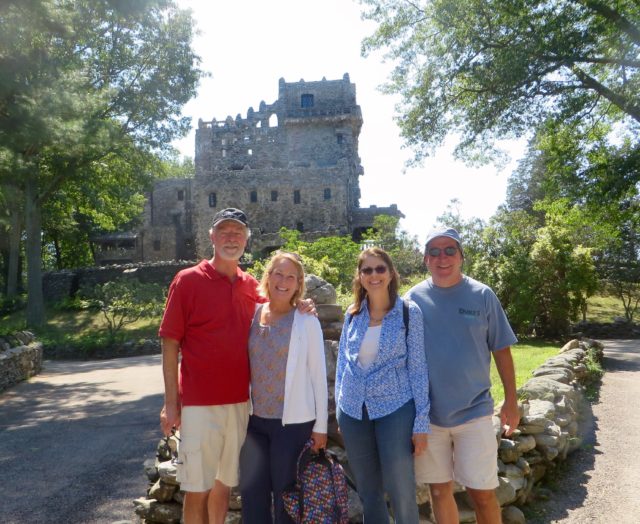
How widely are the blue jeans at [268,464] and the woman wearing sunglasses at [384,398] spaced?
332 millimetres

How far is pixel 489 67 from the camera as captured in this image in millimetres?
14992

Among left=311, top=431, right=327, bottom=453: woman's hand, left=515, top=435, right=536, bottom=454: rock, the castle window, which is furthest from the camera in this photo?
the castle window

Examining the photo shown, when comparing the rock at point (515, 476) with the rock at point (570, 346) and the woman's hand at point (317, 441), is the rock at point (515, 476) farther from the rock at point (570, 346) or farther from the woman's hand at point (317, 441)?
the rock at point (570, 346)

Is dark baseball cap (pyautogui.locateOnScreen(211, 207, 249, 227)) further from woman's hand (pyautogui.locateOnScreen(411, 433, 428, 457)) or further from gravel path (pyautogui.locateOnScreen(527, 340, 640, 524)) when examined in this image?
gravel path (pyautogui.locateOnScreen(527, 340, 640, 524))

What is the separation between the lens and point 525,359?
12.5 meters

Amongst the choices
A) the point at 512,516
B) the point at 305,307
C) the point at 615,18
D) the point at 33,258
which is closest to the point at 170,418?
the point at 305,307

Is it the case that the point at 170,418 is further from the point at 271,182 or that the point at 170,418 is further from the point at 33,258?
the point at 271,182

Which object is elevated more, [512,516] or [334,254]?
[334,254]

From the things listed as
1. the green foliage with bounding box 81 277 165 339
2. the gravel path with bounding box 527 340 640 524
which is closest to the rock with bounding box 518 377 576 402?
the gravel path with bounding box 527 340 640 524

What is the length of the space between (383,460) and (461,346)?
2.75 ft

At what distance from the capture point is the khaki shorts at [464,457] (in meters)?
3.48

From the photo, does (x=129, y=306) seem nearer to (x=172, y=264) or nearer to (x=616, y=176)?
(x=172, y=264)

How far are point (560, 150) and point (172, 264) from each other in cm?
2071

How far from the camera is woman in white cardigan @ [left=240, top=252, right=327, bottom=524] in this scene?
11.1 ft
